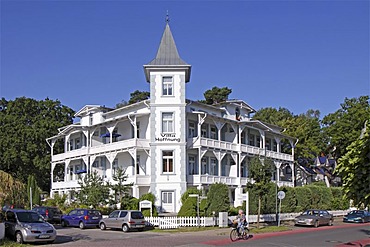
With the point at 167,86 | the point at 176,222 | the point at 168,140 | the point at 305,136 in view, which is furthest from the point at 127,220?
the point at 305,136

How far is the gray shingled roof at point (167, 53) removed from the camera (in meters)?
45.1

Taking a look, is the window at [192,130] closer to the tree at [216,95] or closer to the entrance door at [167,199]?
the entrance door at [167,199]

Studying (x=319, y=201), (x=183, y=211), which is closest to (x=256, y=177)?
(x=183, y=211)

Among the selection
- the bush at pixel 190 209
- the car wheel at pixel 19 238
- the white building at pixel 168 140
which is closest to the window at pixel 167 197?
the white building at pixel 168 140

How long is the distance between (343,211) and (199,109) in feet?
63.6

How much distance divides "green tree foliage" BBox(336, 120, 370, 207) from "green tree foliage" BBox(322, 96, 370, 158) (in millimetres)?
50523

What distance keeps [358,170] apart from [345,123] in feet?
177

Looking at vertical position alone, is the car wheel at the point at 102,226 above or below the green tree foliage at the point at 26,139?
below

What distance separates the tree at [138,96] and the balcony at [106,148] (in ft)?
89.7

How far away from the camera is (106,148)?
48.0 m

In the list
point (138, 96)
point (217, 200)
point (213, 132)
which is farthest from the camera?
point (138, 96)

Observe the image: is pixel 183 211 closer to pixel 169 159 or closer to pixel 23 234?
pixel 169 159

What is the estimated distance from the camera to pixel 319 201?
162ft

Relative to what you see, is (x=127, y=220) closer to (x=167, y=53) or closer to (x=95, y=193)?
(x=95, y=193)
